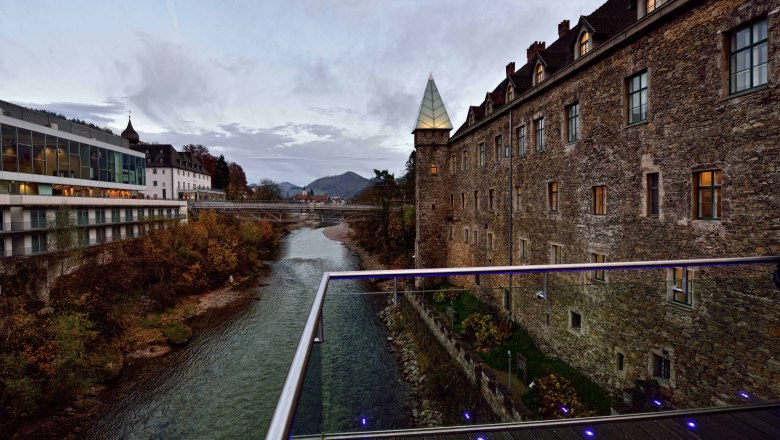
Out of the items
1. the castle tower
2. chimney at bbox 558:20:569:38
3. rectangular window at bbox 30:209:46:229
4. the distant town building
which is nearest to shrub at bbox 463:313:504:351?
the castle tower

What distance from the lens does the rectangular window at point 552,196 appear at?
1536cm

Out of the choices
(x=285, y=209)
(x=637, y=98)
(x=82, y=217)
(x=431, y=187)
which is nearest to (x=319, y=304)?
(x=637, y=98)

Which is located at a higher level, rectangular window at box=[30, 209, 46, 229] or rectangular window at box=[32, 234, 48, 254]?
rectangular window at box=[30, 209, 46, 229]

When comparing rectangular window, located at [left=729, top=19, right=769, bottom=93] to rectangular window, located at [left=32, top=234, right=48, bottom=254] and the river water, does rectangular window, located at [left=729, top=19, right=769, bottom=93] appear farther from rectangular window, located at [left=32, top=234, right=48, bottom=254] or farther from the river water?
rectangular window, located at [left=32, top=234, right=48, bottom=254]

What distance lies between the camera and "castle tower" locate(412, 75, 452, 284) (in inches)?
1094

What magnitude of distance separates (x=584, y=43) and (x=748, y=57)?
20.8 ft

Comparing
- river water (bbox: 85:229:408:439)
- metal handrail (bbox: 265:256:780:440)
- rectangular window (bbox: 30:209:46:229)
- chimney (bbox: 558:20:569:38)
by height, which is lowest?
river water (bbox: 85:229:408:439)

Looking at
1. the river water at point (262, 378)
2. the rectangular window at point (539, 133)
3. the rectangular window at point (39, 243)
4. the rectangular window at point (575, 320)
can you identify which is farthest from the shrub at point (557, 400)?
the rectangular window at point (39, 243)

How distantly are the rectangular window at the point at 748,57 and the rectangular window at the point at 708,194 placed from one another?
1.89m

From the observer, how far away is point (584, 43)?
45.4 ft

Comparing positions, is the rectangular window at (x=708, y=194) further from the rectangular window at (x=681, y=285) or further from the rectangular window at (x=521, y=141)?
the rectangular window at (x=521, y=141)

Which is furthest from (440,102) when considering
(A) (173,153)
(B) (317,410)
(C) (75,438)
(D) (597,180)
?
(A) (173,153)

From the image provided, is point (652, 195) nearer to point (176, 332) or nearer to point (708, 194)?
point (708, 194)

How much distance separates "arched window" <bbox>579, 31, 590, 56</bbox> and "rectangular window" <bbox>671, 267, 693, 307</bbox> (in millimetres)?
11661
